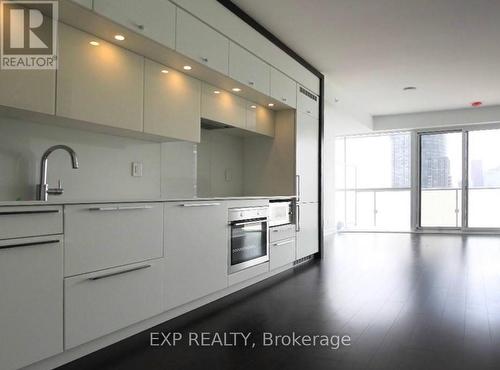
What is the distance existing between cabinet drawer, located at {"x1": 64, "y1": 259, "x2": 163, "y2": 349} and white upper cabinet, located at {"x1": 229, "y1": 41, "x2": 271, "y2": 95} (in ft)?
6.22

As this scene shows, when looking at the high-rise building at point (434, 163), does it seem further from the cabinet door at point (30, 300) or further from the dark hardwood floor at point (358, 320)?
the cabinet door at point (30, 300)

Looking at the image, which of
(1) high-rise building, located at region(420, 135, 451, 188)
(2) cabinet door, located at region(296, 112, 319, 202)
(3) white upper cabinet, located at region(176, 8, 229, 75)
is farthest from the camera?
(1) high-rise building, located at region(420, 135, 451, 188)

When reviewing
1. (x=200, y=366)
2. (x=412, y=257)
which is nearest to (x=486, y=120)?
(x=412, y=257)

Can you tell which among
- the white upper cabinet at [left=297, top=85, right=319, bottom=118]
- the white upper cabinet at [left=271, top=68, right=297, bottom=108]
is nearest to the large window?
the white upper cabinet at [left=297, top=85, right=319, bottom=118]

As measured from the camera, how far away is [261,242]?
4191mm

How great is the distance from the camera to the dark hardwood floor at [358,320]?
7.44 feet

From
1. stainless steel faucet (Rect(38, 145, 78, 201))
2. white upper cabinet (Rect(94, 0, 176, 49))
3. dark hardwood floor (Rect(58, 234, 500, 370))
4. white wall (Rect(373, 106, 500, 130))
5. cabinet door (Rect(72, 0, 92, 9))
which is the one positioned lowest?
dark hardwood floor (Rect(58, 234, 500, 370))

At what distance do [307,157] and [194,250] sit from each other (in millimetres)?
2632

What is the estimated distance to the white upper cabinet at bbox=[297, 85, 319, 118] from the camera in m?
5.16

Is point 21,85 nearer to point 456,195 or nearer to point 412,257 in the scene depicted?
point 412,257

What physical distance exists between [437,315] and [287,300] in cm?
115

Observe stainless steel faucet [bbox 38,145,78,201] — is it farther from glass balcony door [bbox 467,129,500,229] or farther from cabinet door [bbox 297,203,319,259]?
glass balcony door [bbox 467,129,500,229]

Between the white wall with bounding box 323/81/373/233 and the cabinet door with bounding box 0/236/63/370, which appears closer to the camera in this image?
the cabinet door with bounding box 0/236/63/370

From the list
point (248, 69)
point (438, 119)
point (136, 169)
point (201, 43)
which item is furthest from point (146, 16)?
point (438, 119)
